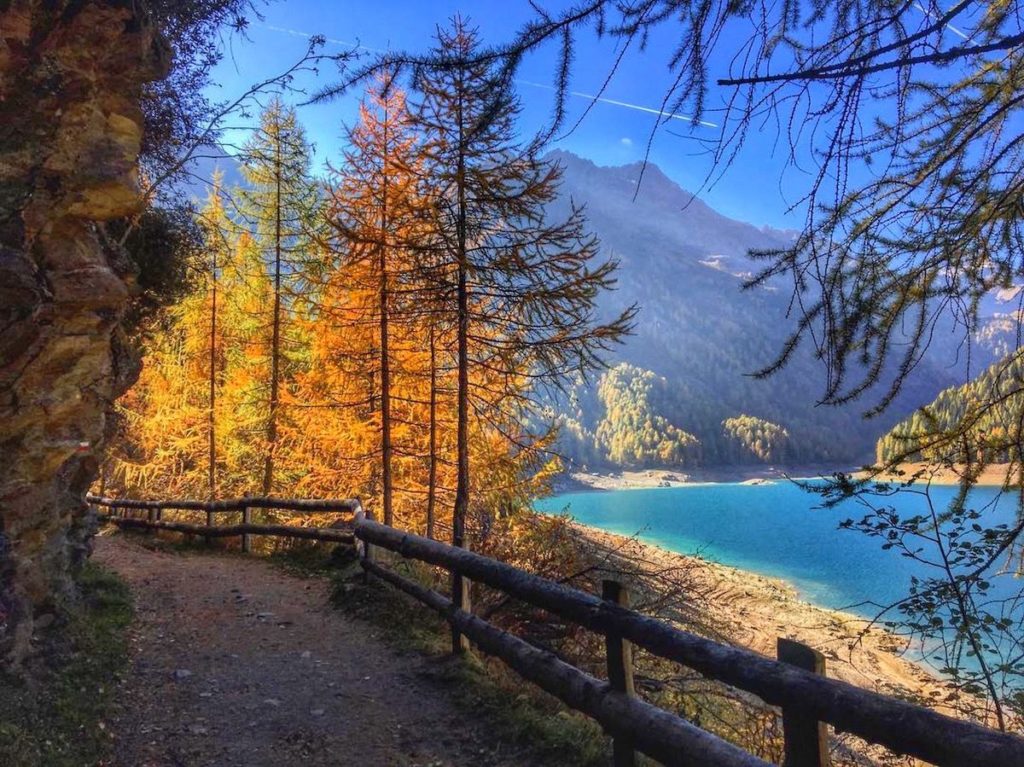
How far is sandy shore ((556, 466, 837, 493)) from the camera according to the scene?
131750mm

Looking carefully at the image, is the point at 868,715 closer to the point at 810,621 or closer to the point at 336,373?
the point at 336,373

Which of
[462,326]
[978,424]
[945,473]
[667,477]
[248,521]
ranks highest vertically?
[462,326]

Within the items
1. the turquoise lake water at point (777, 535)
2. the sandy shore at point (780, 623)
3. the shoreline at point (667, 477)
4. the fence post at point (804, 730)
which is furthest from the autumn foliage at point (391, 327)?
the shoreline at point (667, 477)

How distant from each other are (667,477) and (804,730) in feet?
480

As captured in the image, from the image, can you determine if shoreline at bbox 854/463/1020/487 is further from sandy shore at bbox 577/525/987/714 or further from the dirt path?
sandy shore at bbox 577/525/987/714

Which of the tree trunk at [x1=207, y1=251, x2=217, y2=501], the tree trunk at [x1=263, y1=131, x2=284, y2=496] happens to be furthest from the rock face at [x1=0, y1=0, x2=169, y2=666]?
the tree trunk at [x1=207, y1=251, x2=217, y2=501]

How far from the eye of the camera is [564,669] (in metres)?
3.77

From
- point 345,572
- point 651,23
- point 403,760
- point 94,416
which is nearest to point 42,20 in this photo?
point 94,416

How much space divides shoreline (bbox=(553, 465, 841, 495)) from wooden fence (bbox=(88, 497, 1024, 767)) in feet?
400

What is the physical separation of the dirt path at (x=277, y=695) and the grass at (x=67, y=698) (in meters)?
0.17

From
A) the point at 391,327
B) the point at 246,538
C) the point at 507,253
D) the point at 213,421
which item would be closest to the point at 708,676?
the point at 507,253

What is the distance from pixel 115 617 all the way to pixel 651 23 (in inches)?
270

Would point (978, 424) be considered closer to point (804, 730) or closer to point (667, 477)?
point (804, 730)

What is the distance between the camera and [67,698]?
3.97 m
